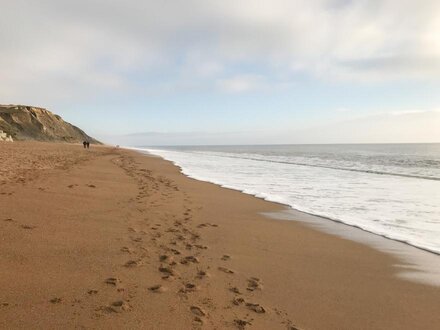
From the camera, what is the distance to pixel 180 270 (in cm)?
456

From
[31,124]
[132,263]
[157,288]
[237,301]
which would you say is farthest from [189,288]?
[31,124]

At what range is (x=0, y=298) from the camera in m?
3.36

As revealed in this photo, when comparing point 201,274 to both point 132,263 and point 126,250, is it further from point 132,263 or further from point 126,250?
point 126,250

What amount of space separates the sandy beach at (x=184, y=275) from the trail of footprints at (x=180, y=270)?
0.02 metres

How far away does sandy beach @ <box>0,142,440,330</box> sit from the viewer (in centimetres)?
338

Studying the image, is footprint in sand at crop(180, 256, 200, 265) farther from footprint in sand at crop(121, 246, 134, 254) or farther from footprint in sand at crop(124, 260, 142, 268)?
footprint in sand at crop(121, 246, 134, 254)

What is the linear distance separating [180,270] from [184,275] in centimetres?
17

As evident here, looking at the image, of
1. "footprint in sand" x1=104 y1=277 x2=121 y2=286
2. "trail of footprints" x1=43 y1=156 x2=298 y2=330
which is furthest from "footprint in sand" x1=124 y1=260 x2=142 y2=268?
"footprint in sand" x1=104 y1=277 x2=121 y2=286

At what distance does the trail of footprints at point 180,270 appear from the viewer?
11.4 feet

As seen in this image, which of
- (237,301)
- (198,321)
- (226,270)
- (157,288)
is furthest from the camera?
(226,270)

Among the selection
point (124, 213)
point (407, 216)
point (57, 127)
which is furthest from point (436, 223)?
point (57, 127)

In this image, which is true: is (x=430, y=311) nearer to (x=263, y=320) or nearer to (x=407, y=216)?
(x=263, y=320)

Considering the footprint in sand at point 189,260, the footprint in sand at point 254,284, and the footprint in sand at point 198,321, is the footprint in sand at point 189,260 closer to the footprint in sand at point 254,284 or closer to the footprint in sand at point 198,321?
the footprint in sand at point 254,284

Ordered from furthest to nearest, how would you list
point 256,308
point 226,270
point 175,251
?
point 175,251, point 226,270, point 256,308
